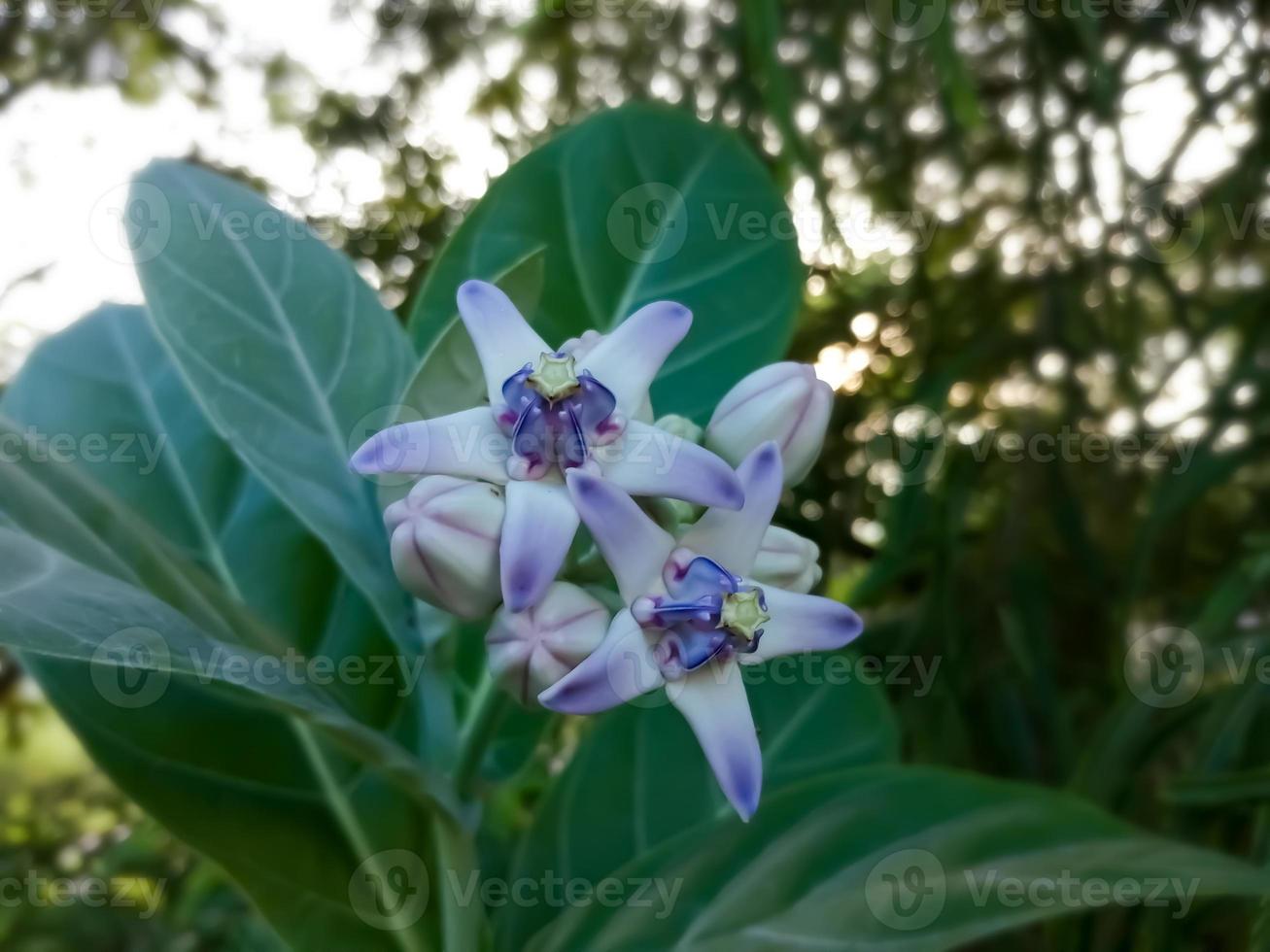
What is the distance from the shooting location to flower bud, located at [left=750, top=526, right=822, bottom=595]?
421 mm

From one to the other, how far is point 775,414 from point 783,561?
0.06m

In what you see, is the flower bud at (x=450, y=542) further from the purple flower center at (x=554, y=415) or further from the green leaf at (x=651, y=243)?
the green leaf at (x=651, y=243)

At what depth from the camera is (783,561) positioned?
0.42 metres

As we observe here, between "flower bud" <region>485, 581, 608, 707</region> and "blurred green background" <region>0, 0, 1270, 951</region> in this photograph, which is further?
"blurred green background" <region>0, 0, 1270, 951</region>

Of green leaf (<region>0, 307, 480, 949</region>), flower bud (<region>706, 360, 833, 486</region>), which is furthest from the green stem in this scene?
flower bud (<region>706, 360, 833, 486</region>)

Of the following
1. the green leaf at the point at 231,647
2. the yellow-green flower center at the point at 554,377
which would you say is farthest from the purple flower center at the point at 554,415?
the green leaf at the point at 231,647

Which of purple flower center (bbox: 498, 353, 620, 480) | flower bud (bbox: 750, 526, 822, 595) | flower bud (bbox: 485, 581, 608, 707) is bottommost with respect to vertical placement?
flower bud (bbox: 485, 581, 608, 707)

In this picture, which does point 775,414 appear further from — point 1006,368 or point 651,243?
point 1006,368

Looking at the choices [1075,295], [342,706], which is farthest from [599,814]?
[1075,295]

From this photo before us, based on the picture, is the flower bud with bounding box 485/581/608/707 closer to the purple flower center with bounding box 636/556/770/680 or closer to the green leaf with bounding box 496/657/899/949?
the purple flower center with bounding box 636/556/770/680

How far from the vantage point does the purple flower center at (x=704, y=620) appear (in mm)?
365

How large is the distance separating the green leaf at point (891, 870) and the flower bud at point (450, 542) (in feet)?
0.52

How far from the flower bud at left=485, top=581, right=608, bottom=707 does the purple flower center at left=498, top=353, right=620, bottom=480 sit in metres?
0.05

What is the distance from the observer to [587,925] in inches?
17.2
